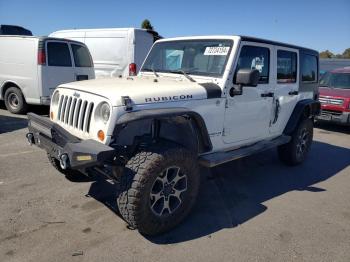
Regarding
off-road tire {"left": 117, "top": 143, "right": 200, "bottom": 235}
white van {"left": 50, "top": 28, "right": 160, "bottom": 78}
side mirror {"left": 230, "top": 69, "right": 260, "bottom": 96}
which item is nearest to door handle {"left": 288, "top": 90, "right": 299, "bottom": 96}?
side mirror {"left": 230, "top": 69, "right": 260, "bottom": 96}

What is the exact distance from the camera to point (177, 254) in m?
2.98

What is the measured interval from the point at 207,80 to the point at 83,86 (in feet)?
4.66

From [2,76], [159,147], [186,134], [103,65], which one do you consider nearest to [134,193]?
[159,147]

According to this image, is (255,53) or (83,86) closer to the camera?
(83,86)

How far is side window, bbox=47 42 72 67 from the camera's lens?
7926 mm

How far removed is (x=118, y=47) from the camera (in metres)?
10.0

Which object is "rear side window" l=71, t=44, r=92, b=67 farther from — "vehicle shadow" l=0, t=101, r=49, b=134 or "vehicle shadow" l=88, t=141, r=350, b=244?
"vehicle shadow" l=88, t=141, r=350, b=244

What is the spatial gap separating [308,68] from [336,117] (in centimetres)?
395

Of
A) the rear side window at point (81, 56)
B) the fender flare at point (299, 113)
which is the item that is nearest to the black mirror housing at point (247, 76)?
the fender flare at point (299, 113)

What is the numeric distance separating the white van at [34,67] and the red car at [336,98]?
22.3 feet

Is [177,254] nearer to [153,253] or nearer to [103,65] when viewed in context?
[153,253]

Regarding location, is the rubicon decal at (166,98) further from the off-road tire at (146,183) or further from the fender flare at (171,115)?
the off-road tire at (146,183)

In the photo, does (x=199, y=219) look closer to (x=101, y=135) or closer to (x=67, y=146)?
(x=101, y=135)

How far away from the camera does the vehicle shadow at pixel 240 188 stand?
353 cm
